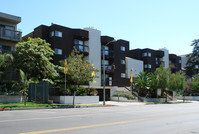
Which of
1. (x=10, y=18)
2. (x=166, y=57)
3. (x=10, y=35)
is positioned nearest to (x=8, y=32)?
(x=10, y=35)

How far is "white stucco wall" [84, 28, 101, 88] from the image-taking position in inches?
1585

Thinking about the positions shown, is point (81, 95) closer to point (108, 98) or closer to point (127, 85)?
point (108, 98)

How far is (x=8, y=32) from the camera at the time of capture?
2955 centimetres

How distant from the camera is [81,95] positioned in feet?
101

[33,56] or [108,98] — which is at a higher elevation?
[33,56]

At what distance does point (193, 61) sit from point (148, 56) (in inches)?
833

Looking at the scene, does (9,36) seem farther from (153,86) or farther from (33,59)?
(153,86)

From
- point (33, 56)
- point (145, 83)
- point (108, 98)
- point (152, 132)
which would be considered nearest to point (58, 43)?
point (33, 56)

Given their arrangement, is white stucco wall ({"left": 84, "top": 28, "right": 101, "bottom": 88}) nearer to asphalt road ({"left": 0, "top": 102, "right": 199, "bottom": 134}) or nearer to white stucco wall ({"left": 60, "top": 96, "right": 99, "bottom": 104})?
white stucco wall ({"left": 60, "top": 96, "right": 99, "bottom": 104})

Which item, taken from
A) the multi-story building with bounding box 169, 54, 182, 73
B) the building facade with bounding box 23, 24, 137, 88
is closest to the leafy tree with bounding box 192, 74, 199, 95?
the multi-story building with bounding box 169, 54, 182, 73

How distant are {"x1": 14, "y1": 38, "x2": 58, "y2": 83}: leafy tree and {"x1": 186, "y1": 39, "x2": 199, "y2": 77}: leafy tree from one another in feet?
166

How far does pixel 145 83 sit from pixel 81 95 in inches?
571

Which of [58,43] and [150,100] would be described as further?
[150,100]

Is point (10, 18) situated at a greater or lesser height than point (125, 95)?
greater
